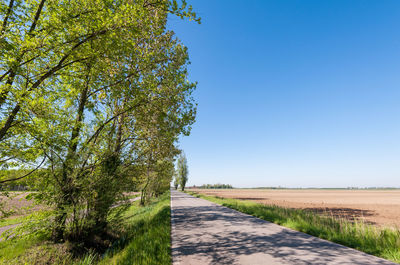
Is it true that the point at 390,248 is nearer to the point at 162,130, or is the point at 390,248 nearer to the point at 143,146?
the point at 162,130

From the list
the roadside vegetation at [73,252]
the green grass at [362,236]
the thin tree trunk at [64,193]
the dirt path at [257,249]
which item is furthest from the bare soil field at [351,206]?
the thin tree trunk at [64,193]

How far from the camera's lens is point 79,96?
8.12 meters

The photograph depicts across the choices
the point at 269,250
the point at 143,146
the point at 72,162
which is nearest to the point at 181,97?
the point at 143,146

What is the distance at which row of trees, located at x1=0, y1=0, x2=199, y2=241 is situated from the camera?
4512 millimetres

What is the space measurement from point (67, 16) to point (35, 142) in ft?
13.0

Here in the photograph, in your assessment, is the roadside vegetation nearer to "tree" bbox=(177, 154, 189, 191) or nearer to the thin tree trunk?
the thin tree trunk

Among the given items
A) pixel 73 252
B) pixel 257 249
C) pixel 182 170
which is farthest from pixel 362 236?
pixel 182 170

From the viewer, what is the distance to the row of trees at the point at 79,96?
4512 mm

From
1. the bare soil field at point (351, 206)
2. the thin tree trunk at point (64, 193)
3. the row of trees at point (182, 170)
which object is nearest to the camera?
the thin tree trunk at point (64, 193)

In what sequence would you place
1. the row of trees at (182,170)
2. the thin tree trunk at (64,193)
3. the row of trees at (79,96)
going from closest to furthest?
the row of trees at (79,96)
the thin tree trunk at (64,193)
the row of trees at (182,170)

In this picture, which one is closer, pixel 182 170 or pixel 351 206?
pixel 351 206

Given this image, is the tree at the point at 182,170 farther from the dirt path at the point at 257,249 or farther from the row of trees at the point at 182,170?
the dirt path at the point at 257,249

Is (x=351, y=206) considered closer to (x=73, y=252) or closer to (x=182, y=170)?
(x=73, y=252)

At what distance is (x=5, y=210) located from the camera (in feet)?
16.8
